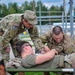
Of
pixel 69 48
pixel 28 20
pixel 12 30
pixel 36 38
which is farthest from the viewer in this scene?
pixel 36 38

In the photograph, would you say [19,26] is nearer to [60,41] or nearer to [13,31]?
[13,31]

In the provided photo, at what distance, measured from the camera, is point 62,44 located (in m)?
4.43

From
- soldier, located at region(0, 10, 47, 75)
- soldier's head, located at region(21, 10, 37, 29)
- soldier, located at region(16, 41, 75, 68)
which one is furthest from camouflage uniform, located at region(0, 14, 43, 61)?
soldier, located at region(16, 41, 75, 68)

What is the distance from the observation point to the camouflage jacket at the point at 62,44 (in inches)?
172

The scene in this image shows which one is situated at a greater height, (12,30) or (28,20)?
(28,20)

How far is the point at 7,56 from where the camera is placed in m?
4.50

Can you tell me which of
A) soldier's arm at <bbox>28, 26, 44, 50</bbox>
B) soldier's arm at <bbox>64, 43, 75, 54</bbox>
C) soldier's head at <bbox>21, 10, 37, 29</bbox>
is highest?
soldier's head at <bbox>21, 10, 37, 29</bbox>

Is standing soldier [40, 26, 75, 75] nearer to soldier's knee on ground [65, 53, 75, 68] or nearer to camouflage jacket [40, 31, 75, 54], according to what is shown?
camouflage jacket [40, 31, 75, 54]

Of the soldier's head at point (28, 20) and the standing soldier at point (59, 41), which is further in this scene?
the standing soldier at point (59, 41)

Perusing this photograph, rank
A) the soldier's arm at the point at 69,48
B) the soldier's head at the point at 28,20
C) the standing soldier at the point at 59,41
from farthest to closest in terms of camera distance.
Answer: the soldier's arm at the point at 69,48 → the standing soldier at the point at 59,41 → the soldier's head at the point at 28,20

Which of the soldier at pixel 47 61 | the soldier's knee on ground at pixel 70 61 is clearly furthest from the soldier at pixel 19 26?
the soldier's knee on ground at pixel 70 61

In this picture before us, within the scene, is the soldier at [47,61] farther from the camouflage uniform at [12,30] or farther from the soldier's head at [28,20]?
the camouflage uniform at [12,30]

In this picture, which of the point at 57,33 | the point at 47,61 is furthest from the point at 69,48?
the point at 47,61

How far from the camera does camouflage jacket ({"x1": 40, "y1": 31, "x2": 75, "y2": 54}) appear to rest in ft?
14.3
